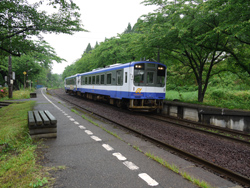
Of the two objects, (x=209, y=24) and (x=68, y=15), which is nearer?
(x=68, y=15)

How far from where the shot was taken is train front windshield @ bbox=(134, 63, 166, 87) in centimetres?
1077

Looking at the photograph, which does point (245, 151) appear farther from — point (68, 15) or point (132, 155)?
point (68, 15)

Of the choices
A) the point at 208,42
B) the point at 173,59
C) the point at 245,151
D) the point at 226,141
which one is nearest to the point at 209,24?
the point at 208,42

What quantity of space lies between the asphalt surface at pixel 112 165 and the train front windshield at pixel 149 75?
5.74 meters

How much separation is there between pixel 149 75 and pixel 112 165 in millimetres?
8038

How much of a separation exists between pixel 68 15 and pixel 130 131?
252 inches

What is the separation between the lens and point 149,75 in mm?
11047

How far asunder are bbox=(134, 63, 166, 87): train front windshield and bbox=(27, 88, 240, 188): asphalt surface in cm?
574

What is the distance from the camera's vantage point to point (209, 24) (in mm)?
9453

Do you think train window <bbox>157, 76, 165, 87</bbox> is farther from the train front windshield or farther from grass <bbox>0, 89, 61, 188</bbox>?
grass <bbox>0, 89, 61, 188</bbox>

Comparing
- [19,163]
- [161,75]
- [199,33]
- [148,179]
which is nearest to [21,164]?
[19,163]

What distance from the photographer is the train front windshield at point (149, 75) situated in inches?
424

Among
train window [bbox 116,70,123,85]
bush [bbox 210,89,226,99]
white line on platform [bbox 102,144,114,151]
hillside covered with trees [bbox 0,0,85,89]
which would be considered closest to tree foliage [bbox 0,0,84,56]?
hillside covered with trees [bbox 0,0,85,89]

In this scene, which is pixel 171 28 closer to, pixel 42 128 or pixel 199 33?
pixel 199 33
